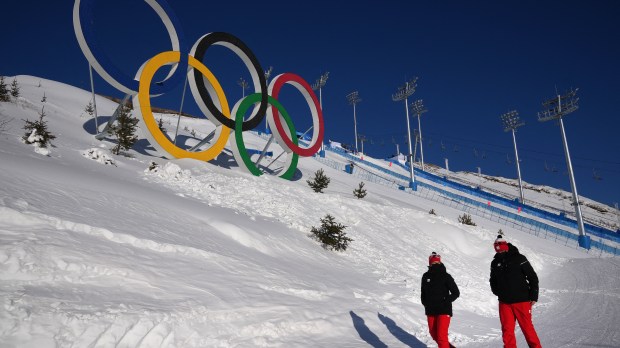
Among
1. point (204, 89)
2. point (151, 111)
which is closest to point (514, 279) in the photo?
point (151, 111)

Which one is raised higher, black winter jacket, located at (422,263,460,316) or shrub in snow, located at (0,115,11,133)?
shrub in snow, located at (0,115,11,133)

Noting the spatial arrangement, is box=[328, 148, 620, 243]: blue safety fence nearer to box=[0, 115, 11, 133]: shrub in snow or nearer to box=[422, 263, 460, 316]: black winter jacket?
box=[422, 263, 460, 316]: black winter jacket

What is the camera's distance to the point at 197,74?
19.3 metres

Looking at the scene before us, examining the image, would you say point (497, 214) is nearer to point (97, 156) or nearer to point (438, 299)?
point (97, 156)

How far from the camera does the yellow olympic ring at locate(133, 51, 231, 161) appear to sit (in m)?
16.2

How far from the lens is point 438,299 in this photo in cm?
489

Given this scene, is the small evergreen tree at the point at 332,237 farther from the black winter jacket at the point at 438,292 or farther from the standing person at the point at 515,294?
the standing person at the point at 515,294

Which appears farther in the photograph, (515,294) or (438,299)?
(438,299)

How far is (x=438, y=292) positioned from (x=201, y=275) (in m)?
3.43

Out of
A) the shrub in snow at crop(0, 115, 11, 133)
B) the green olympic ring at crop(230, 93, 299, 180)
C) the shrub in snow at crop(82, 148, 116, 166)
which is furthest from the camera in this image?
the green olympic ring at crop(230, 93, 299, 180)

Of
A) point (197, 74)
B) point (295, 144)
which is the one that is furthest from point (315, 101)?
point (197, 74)

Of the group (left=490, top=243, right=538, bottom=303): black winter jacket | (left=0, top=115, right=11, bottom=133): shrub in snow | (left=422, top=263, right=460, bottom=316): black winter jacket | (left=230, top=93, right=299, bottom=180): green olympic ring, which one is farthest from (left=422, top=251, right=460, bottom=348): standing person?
(left=230, top=93, right=299, bottom=180): green olympic ring

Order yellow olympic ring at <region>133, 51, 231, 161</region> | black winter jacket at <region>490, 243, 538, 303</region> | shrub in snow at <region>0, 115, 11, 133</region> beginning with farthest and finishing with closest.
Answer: yellow olympic ring at <region>133, 51, 231, 161</region> < shrub in snow at <region>0, 115, 11, 133</region> < black winter jacket at <region>490, 243, 538, 303</region>

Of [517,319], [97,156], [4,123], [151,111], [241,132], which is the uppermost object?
[151,111]
